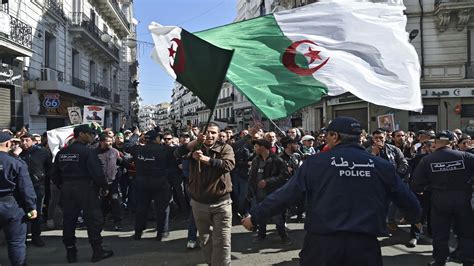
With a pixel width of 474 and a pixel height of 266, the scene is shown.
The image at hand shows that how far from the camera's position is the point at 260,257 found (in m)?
5.86

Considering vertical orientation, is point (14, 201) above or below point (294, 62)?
below

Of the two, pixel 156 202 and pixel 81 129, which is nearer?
pixel 81 129

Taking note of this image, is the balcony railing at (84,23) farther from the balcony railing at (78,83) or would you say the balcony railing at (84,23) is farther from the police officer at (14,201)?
the police officer at (14,201)

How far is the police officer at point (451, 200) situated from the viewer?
499 centimetres

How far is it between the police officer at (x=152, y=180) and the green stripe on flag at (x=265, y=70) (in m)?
2.37

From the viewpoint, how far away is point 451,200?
501cm

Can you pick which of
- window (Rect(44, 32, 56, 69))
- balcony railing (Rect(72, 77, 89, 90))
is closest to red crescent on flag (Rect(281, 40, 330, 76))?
window (Rect(44, 32, 56, 69))

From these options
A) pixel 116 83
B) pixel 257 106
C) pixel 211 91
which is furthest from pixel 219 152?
pixel 116 83

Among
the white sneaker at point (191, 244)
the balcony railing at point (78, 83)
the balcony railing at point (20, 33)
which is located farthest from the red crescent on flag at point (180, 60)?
the balcony railing at point (78, 83)

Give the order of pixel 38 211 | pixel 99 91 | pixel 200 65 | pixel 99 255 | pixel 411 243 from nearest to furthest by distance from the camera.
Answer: pixel 200 65 → pixel 99 255 → pixel 411 243 → pixel 38 211 → pixel 99 91

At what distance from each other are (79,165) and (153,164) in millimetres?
1412

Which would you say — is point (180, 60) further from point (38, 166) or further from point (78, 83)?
point (78, 83)

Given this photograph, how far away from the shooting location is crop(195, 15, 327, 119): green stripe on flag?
475 centimetres

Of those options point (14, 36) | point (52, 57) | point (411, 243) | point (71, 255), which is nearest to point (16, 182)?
point (71, 255)
